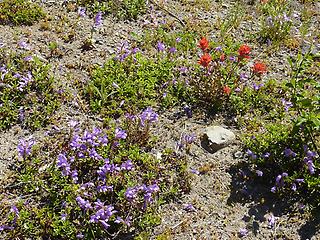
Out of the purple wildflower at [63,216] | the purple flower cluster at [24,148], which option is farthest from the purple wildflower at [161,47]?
the purple wildflower at [63,216]

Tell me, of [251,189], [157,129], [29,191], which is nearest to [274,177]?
[251,189]

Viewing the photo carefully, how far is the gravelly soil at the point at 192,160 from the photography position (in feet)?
19.4

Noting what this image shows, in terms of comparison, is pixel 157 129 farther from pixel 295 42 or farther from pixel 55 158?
pixel 295 42

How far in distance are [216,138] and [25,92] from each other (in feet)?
9.02

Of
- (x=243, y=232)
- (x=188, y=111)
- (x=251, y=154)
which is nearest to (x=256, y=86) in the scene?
(x=188, y=111)

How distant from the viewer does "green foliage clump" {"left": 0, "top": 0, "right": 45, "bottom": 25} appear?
327 inches

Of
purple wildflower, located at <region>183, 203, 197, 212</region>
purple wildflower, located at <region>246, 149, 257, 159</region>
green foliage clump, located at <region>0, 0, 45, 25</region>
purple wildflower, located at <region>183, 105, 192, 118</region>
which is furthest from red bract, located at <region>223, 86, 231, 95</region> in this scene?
green foliage clump, located at <region>0, 0, 45, 25</region>

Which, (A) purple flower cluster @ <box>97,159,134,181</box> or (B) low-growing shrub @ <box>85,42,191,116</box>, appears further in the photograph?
(B) low-growing shrub @ <box>85,42,191,116</box>

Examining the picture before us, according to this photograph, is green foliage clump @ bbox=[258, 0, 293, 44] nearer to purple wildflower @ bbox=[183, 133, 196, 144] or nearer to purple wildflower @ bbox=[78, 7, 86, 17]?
purple wildflower @ bbox=[183, 133, 196, 144]

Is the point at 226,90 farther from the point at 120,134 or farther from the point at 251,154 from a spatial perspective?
the point at 120,134

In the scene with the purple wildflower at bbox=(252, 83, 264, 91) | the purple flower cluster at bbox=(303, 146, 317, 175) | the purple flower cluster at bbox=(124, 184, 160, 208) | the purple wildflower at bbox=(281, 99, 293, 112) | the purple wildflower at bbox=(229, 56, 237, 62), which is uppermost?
the purple wildflower at bbox=(229, 56, 237, 62)

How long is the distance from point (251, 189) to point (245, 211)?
1.10ft

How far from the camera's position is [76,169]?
6113 mm

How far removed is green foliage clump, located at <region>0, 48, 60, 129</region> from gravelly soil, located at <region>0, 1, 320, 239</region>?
15cm
